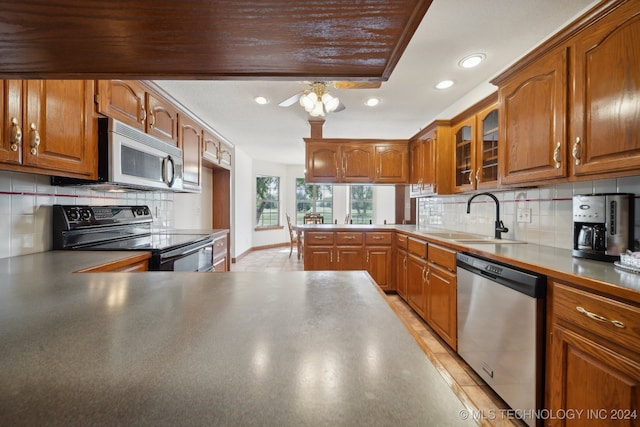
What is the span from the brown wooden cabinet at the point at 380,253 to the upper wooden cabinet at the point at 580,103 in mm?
1672

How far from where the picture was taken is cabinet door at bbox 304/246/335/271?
3326mm

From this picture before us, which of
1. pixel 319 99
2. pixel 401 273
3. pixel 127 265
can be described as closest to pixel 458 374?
pixel 401 273

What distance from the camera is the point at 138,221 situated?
7.98 feet

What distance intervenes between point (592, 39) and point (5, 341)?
2227 mm

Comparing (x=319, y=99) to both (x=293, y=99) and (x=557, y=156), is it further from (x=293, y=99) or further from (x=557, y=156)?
(x=557, y=156)

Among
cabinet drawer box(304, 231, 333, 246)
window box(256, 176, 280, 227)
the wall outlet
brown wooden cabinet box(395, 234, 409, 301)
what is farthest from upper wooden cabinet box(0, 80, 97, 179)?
window box(256, 176, 280, 227)

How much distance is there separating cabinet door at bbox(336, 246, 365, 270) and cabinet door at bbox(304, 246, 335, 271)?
0.10m

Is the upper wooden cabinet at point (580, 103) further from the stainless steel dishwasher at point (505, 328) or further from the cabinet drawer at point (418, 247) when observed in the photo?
the cabinet drawer at point (418, 247)

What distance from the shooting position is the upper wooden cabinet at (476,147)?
7.09 feet

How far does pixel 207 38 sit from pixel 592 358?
163cm

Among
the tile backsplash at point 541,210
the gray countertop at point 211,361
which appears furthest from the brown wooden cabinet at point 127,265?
the tile backsplash at point 541,210

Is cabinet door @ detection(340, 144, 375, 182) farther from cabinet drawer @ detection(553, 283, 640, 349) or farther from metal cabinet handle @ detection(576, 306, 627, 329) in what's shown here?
metal cabinet handle @ detection(576, 306, 627, 329)

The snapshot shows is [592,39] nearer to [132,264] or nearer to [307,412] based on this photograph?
[307,412]

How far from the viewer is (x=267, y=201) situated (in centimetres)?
726
